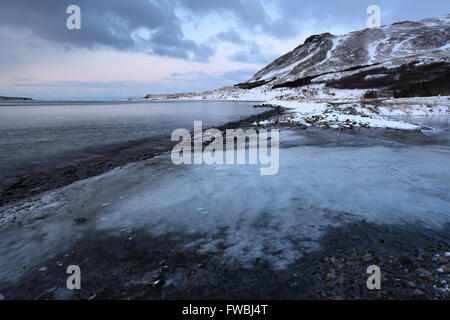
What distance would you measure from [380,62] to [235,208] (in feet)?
411

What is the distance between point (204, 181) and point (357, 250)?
4643 millimetres

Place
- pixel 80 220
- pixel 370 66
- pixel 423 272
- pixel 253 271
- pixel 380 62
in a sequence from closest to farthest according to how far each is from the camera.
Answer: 1. pixel 423 272
2. pixel 253 271
3. pixel 80 220
4. pixel 370 66
5. pixel 380 62

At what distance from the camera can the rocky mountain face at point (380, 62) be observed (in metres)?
58.5

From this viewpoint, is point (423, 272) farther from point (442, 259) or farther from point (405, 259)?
point (442, 259)

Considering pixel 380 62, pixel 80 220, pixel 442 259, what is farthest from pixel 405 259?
pixel 380 62

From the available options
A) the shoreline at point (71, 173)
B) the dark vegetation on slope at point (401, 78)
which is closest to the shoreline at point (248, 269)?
the shoreline at point (71, 173)

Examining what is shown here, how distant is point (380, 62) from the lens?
100750 millimetres

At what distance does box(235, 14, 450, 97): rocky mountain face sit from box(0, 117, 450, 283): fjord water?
163ft

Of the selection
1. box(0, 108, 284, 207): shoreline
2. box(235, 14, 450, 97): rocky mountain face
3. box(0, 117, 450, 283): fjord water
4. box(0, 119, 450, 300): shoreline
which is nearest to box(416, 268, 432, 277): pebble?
box(0, 119, 450, 300): shoreline

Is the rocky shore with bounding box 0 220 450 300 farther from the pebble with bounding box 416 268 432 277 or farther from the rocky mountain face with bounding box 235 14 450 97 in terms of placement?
the rocky mountain face with bounding box 235 14 450 97

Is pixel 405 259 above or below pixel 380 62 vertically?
below

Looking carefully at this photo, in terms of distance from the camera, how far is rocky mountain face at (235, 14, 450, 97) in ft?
192

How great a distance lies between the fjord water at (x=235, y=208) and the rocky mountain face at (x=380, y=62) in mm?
49794
